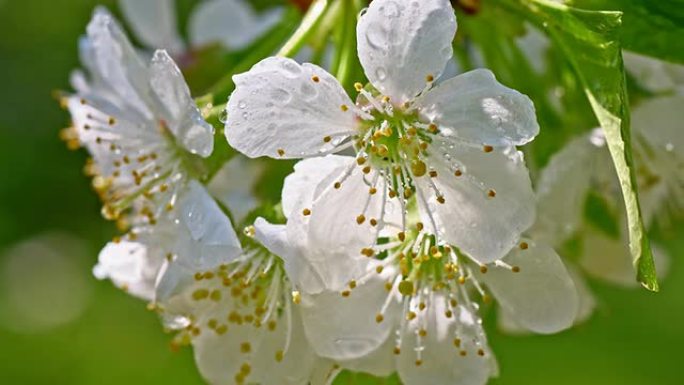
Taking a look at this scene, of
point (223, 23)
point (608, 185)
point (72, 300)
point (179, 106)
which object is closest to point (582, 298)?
point (608, 185)

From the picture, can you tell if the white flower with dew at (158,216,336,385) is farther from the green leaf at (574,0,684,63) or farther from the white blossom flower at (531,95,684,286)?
the green leaf at (574,0,684,63)

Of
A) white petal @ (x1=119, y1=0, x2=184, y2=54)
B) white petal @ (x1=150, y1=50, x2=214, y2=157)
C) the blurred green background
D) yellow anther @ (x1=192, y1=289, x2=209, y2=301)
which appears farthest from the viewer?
the blurred green background

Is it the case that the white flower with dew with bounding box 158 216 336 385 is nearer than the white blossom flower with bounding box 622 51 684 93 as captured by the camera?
Yes

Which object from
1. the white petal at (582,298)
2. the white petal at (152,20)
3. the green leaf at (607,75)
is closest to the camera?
the green leaf at (607,75)

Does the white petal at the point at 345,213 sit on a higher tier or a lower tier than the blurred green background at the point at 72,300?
higher

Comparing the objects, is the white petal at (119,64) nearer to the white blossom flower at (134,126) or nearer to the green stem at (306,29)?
the white blossom flower at (134,126)

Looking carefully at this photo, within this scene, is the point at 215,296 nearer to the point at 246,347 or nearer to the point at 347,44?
the point at 246,347

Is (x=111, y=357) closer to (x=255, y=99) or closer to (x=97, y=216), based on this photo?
(x=97, y=216)

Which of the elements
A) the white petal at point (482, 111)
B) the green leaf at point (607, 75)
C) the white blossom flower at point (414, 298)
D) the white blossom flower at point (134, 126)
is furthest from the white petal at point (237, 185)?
the green leaf at point (607, 75)

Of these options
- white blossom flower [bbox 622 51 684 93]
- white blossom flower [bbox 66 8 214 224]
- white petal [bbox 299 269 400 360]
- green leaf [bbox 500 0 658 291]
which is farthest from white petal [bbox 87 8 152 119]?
white blossom flower [bbox 622 51 684 93]
